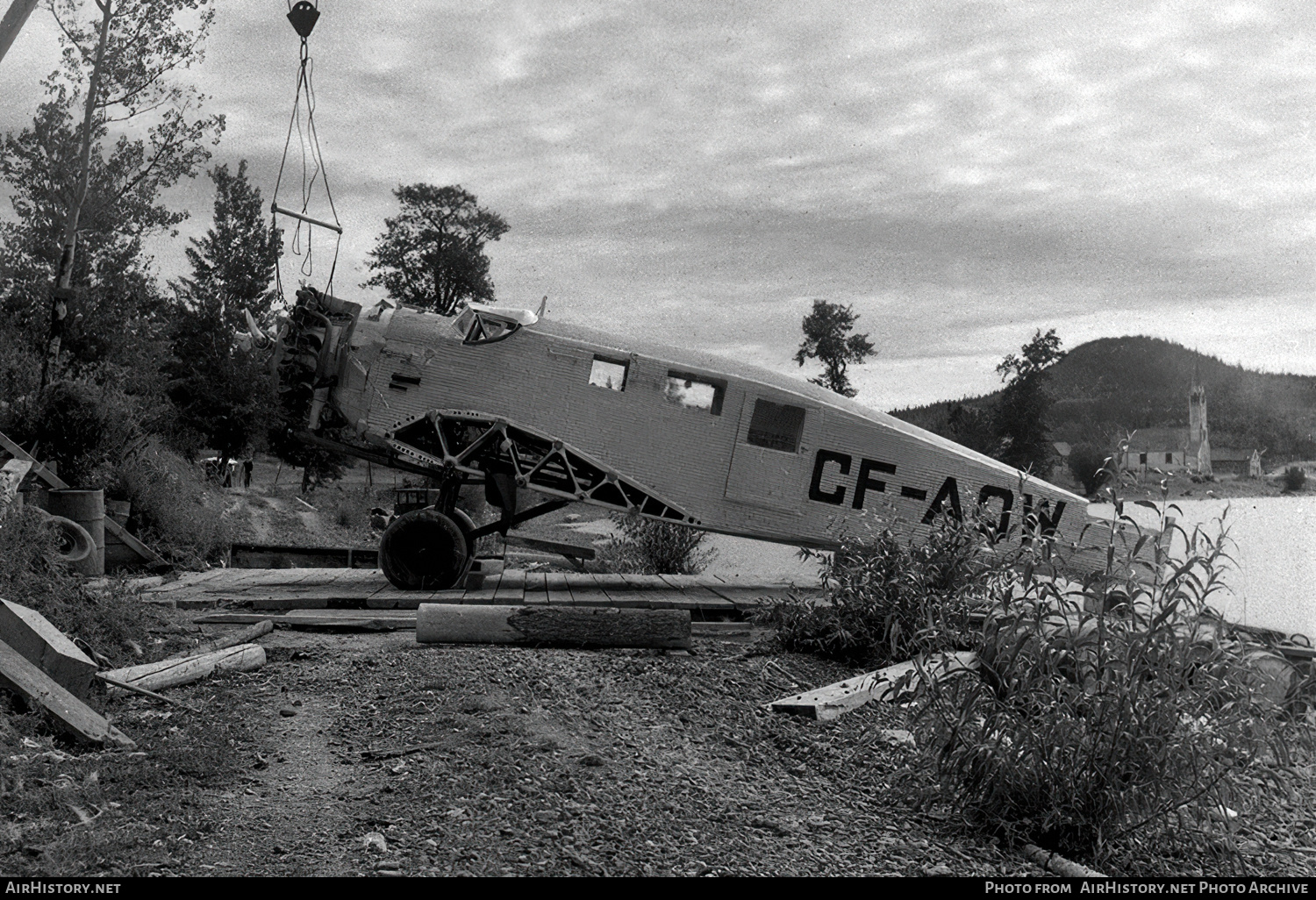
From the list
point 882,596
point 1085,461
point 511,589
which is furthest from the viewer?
point 511,589

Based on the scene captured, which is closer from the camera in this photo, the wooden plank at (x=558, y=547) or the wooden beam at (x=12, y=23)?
the wooden beam at (x=12, y=23)

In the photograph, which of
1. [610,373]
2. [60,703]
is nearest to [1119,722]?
[60,703]

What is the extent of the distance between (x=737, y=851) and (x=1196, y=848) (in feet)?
6.57

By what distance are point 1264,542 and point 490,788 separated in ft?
28.3

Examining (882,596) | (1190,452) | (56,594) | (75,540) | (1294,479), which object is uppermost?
(1294,479)

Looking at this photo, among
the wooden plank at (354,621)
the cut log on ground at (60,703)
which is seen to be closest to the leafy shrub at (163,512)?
the wooden plank at (354,621)

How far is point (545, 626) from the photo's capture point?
7066 mm

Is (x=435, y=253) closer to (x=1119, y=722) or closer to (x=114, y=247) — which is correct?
(x=114, y=247)

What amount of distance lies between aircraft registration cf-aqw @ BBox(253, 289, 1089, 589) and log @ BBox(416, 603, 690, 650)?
2.63 metres

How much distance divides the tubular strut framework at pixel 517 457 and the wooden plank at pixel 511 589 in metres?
1.02

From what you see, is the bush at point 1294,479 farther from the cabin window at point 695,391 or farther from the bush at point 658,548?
the bush at point 658,548

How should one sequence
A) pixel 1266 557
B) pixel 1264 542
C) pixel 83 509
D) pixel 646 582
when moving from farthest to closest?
pixel 646 582 < pixel 1266 557 < pixel 83 509 < pixel 1264 542

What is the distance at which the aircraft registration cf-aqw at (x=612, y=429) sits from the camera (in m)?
9.89
